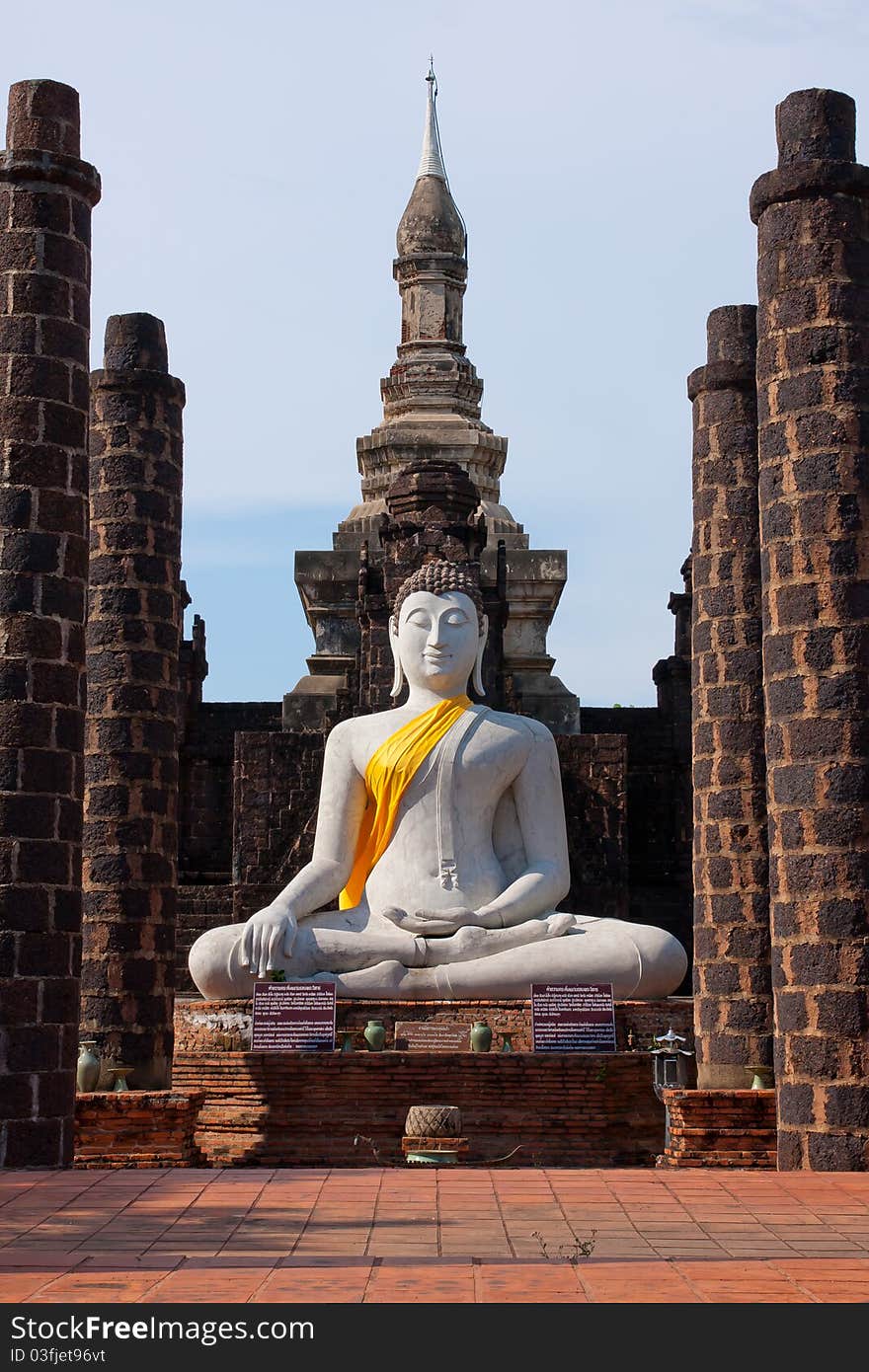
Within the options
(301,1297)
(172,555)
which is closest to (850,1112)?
(301,1297)

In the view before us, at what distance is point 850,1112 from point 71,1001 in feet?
13.2

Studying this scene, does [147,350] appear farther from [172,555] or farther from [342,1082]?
[342,1082]

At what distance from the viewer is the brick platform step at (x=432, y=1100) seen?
12766mm

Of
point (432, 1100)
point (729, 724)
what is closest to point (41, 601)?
point (432, 1100)

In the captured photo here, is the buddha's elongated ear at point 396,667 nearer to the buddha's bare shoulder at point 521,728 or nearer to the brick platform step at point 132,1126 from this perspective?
the buddha's bare shoulder at point 521,728

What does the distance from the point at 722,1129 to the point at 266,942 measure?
12.6 feet

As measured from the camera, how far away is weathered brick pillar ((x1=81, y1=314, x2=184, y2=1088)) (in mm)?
15055

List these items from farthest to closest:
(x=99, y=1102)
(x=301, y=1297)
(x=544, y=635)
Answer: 1. (x=544, y=635)
2. (x=99, y=1102)
3. (x=301, y=1297)

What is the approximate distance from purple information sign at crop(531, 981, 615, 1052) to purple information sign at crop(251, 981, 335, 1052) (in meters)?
1.32

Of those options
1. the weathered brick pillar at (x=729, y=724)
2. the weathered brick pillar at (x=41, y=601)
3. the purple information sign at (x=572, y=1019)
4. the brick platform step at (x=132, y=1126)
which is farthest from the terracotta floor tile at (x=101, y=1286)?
the weathered brick pillar at (x=729, y=724)

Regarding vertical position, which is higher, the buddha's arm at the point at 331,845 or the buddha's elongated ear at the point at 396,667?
the buddha's elongated ear at the point at 396,667

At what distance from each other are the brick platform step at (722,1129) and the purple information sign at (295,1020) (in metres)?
2.28

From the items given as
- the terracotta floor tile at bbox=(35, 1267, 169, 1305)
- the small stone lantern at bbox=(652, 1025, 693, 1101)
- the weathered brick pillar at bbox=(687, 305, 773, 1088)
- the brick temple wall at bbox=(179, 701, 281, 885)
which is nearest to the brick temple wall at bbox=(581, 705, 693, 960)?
the brick temple wall at bbox=(179, 701, 281, 885)

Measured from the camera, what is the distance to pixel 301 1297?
579 centimetres
